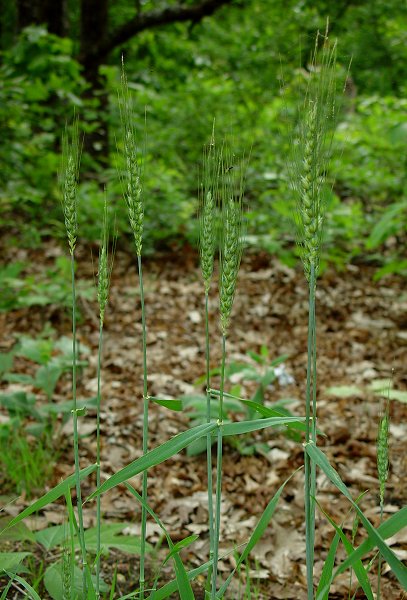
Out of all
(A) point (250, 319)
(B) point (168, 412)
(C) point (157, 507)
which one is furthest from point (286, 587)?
(A) point (250, 319)

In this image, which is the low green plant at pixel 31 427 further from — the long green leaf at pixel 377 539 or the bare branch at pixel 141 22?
the bare branch at pixel 141 22

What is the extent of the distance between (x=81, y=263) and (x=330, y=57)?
4971 mm

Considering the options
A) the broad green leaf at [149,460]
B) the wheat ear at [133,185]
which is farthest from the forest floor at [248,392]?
the wheat ear at [133,185]

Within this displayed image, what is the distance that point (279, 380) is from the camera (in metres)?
3.88

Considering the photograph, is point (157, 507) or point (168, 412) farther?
point (168, 412)

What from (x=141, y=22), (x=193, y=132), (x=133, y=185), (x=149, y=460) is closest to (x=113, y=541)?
(x=149, y=460)

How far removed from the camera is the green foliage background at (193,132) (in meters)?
4.73

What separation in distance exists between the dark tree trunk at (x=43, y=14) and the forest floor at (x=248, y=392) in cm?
248

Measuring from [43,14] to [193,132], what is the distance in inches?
80.1

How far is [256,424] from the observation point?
3.48ft

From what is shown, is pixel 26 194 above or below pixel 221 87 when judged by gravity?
below

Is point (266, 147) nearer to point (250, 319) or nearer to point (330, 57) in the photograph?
point (250, 319)

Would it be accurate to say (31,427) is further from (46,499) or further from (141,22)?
(141,22)

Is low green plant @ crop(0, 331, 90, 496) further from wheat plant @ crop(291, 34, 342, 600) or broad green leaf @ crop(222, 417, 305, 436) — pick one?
wheat plant @ crop(291, 34, 342, 600)
